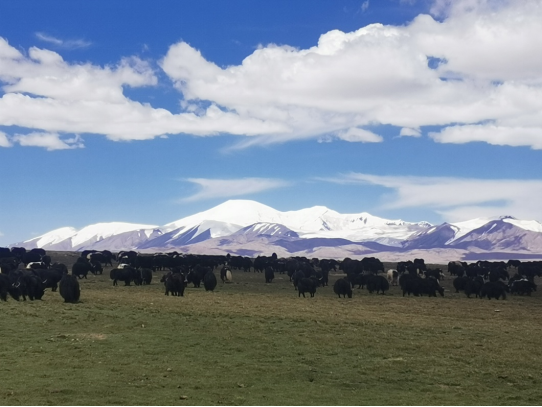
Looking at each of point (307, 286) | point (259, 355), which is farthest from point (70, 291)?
point (307, 286)

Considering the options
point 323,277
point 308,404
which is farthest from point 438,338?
point 323,277

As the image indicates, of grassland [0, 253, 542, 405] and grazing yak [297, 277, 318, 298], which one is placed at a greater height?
grazing yak [297, 277, 318, 298]

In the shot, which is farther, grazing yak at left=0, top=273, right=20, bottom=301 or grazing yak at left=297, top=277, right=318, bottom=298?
grazing yak at left=297, top=277, right=318, bottom=298

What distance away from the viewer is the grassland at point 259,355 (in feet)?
64.5

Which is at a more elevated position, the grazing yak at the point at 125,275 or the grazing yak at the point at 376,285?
the grazing yak at the point at 125,275

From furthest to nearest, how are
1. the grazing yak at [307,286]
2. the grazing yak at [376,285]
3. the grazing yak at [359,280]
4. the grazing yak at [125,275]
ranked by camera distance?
the grazing yak at [359,280] < the grazing yak at [125,275] < the grazing yak at [376,285] < the grazing yak at [307,286]

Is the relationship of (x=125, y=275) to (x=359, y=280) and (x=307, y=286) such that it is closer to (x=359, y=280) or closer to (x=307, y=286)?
(x=307, y=286)

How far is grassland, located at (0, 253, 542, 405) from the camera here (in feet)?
64.5

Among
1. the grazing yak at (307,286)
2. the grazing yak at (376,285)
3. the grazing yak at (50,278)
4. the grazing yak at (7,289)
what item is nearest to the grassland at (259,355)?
the grazing yak at (7,289)

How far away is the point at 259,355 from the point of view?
25453 millimetres

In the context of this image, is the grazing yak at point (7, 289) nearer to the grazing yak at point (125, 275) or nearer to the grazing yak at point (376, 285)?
the grazing yak at point (125, 275)

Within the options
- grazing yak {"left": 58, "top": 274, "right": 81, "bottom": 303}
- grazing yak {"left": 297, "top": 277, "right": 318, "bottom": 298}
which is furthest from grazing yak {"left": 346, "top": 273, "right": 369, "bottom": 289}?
grazing yak {"left": 58, "top": 274, "right": 81, "bottom": 303}

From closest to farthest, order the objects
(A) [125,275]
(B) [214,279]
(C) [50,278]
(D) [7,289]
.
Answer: (D) [7,289] < (C) [50,278] < (B) [214,279] < (A) [125,275]

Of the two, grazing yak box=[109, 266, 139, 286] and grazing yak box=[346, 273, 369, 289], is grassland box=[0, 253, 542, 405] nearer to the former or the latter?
grazing yak box=[109, 266, 139, 286]
